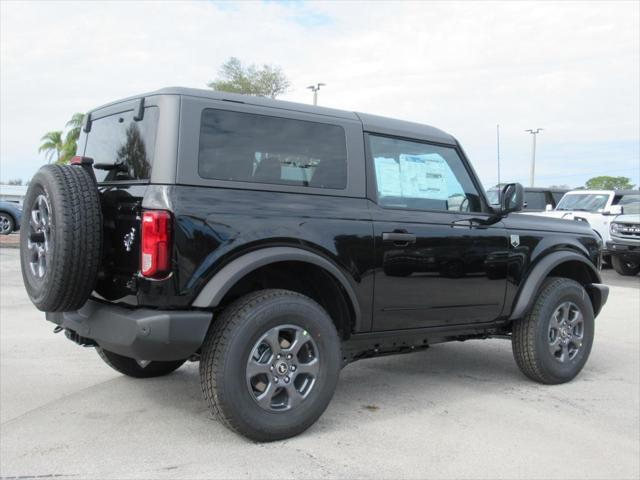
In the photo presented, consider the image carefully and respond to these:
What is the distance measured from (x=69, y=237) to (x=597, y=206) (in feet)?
47.4

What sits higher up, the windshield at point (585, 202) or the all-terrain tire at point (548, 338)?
the windshield at point (585, 202)

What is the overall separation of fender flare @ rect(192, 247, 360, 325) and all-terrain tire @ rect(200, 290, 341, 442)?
0.19 metres

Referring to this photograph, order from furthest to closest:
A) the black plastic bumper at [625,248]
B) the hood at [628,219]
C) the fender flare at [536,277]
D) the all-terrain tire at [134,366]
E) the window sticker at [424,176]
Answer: the hood at [628,219]
the black plastic bumper at [625,248]
the fender flare at [536,277]
the all-terrain tire at [134,366]
the window sticker at [424,176]

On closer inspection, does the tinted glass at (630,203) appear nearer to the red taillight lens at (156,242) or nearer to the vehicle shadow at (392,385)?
the vehicle shadow at (392,385)

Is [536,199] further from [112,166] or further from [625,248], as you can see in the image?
[112,166]

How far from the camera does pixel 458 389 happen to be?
464cm

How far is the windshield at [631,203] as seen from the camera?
14430 mm

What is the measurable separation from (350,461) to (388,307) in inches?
42.3

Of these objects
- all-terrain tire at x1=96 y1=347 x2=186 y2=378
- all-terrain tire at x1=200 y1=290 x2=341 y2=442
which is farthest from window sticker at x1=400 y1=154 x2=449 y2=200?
all-terrain tire at x1=96 y1=347 x2=186 y2=378

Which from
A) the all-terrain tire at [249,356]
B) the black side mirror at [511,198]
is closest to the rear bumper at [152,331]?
the all-terrain tire at [249,356]

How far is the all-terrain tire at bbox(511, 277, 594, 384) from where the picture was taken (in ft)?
15.5

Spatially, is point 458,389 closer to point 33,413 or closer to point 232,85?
point 33,413

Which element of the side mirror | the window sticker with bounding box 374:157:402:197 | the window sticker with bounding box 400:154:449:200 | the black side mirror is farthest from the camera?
the side mirror

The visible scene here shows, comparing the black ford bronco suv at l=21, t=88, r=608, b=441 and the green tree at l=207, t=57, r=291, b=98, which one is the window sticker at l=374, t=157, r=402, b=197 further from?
the green tree at l=207, t=57, r=291, b=98
